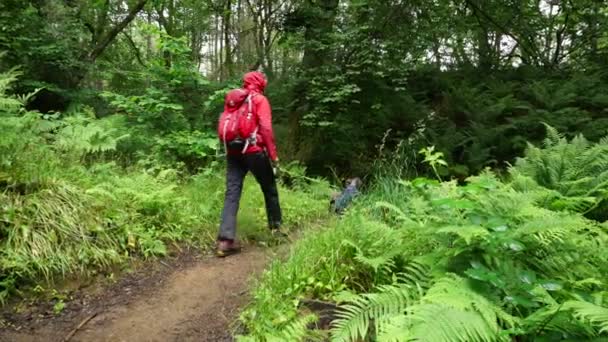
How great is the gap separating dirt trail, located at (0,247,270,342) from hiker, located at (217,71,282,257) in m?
0.52

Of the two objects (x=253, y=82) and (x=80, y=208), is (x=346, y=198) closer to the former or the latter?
(x=253, y=82)

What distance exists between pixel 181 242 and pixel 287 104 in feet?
19.1

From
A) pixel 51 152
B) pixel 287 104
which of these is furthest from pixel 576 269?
pixel 287 104

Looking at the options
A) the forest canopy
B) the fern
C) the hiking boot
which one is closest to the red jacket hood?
A: the hiking boot

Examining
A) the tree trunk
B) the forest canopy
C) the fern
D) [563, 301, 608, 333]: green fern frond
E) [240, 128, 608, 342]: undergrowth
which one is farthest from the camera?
the tree trunk

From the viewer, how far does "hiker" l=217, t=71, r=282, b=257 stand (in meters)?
5.17

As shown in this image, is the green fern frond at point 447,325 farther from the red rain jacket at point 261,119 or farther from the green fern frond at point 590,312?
the red rain jacket at point 261,119

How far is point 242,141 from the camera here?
5.18 m

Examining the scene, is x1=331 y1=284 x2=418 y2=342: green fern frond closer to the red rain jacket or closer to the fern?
the fern

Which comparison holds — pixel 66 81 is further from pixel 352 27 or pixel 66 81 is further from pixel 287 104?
pixel 352 27

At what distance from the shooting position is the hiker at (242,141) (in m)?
5.17

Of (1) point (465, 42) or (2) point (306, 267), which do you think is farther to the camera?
(1) point (465, 42)

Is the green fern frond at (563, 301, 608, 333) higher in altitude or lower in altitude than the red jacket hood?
lower

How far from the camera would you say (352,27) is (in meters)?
8.59
